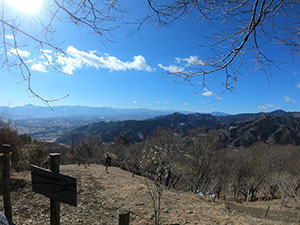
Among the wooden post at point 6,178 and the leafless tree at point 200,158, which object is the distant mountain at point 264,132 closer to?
the leafless tree at point 200,158

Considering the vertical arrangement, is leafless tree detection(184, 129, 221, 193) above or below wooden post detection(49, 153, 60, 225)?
below

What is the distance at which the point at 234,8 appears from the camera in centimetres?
194

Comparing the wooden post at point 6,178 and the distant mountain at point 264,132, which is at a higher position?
the wooden post at point 6,178

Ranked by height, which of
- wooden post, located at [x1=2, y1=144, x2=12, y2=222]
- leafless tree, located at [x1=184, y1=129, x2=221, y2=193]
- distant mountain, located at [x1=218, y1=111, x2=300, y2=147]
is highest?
wooden post, located at [x1=2, y1=144, x2=12, y2=222]

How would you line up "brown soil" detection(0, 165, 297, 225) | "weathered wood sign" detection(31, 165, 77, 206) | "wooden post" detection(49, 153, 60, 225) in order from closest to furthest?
1. "weathered wood sign" detection(31, 165, 77, 206)
2. "wooden post" detection(49, 153, 60, 225)
3. "brown soil" detection(0, 165, 297, 225)

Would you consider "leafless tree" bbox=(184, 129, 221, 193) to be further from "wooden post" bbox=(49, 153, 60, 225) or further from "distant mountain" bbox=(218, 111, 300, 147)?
"distant mountain" bbox=(218, 111, 300, 147)

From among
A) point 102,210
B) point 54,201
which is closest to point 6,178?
point 54,201

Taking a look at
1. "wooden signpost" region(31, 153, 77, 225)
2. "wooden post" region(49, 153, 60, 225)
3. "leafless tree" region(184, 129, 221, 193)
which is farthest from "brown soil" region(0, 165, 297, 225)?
"leafless tree" region(184, 129, 221, 193)

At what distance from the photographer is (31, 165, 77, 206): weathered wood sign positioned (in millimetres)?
1990

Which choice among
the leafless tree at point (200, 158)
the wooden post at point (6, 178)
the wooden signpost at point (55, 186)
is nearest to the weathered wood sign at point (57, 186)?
the wooden signpost at point (55, 186)

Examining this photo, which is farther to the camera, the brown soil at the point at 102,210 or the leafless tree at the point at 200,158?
the leafless tree at the point at 200,158

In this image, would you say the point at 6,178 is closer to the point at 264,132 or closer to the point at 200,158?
the point at 200,158

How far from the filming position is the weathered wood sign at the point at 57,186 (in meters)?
1.99

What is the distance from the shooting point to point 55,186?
2.04m
